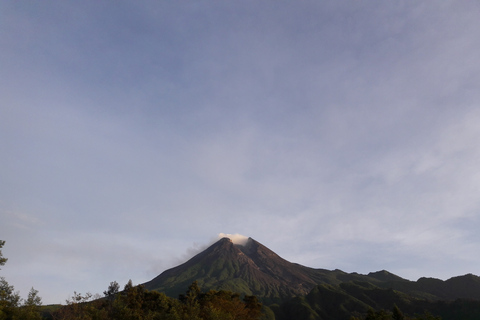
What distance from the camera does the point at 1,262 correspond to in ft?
115

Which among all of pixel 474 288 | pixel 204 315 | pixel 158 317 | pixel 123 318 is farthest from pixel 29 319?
pixel 474 288

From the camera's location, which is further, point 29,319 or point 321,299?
point 321,299

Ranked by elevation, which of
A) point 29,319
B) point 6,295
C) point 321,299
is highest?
point 321,299

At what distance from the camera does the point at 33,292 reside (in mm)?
43031

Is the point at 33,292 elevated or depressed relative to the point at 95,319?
elevated

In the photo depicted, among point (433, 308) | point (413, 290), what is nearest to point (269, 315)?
point (433, 308)

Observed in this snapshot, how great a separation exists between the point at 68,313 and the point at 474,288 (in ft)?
717

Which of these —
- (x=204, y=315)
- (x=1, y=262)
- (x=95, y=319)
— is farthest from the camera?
(x=204, y=315)

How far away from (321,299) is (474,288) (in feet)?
297

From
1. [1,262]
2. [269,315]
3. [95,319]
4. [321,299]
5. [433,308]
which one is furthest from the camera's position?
[321,299]

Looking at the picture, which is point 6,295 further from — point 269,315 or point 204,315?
point 269,315

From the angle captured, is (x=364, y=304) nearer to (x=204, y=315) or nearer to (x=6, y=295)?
(x=204, y=315)

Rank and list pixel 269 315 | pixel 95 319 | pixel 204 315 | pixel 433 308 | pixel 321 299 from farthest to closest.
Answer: pixel 321 299 < pixel 269 315 < pixel 433 308 < pixel 204 315 < pixel 95 319

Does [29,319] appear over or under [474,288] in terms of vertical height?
under
